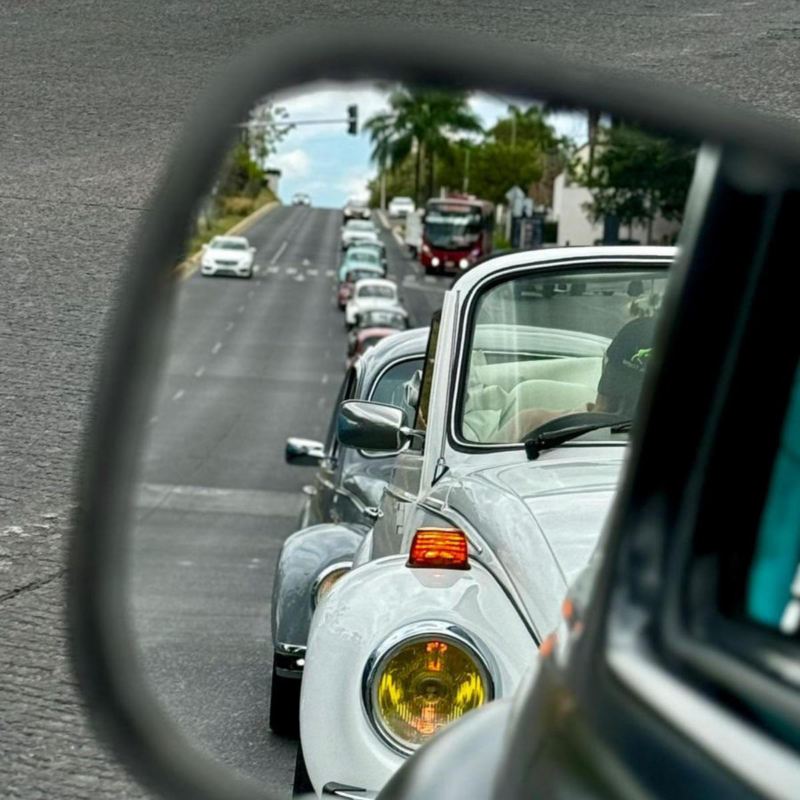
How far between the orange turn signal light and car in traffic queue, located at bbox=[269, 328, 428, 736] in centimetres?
222

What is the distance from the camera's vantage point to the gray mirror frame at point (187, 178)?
1661 mm

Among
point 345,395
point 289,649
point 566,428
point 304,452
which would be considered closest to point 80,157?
point 304,452

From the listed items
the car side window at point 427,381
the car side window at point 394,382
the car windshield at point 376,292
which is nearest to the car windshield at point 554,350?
the car side window at point 427,381

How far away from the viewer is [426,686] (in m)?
3.13

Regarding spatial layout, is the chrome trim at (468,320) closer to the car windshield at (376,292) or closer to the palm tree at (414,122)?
the palm tree at (414,122)

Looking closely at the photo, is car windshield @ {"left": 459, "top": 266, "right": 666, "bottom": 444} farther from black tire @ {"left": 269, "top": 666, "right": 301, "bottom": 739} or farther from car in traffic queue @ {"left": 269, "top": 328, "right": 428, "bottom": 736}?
black tire @ {"left": 269, "top": 666, "right": 301, "bottom": 739}

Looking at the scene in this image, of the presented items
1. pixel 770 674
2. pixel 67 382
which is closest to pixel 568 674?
pixel 770 674

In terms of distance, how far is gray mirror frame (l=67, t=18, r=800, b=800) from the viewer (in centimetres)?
166

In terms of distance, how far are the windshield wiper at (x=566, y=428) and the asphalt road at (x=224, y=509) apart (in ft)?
1.76

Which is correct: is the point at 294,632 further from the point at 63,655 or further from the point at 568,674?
the point at 568,674

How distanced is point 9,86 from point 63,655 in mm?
16117

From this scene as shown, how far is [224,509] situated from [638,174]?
14530 mm

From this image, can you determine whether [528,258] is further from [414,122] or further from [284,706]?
[284,706]

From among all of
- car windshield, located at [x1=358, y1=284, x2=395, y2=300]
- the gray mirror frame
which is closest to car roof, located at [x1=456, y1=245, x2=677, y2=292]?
the gray mirror frame
